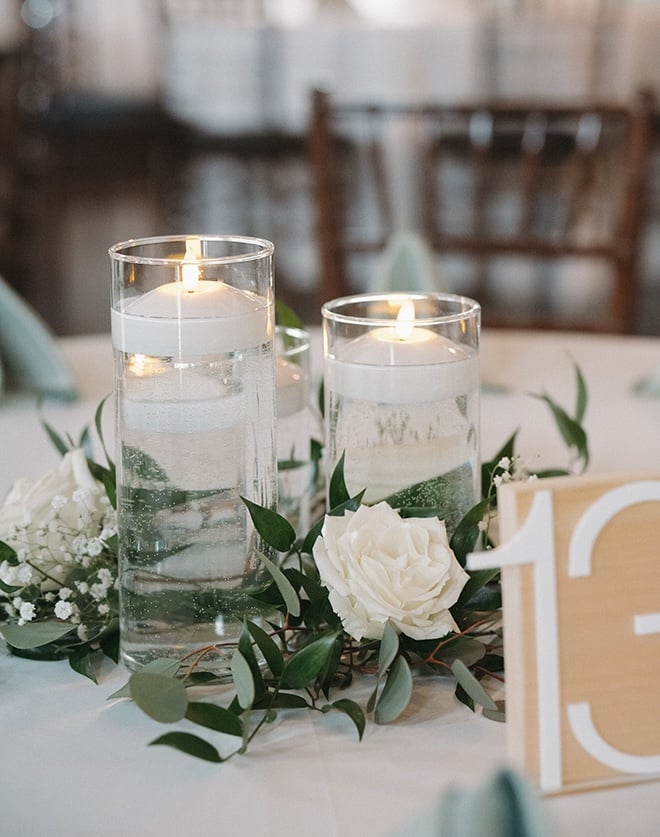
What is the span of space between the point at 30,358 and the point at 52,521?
52 cm

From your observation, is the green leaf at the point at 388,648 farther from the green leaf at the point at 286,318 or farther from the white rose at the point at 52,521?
the green leaf at the point at 286,318

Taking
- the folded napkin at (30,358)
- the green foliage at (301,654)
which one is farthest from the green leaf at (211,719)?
the folded napkin at (30,358)

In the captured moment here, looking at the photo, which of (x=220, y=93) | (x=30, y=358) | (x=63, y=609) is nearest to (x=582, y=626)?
(x=63, y=609)

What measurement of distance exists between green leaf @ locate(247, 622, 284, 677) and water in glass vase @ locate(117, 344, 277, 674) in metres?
0.03

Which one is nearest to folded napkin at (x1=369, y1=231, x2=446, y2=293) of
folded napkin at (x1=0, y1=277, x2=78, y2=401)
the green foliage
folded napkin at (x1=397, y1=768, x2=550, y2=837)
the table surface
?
folded napkin at (x1=0, y1=277, x2=78, y2=401)

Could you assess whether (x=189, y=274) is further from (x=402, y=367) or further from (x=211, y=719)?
(x=211, y=719)

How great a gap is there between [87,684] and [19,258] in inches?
148

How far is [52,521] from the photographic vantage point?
0.67m

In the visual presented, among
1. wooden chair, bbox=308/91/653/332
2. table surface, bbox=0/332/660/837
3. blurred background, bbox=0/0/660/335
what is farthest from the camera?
blurred background, bbox=0/0/660/335

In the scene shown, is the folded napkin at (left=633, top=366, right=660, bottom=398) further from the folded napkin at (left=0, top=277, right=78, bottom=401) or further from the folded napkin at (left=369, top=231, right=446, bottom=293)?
the folded napkin at (left=0, top=277, right=78, bottom=401)

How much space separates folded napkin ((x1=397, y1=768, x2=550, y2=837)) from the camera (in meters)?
0.38

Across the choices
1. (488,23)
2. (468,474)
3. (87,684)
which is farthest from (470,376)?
(488,23)

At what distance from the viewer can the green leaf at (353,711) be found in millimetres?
540

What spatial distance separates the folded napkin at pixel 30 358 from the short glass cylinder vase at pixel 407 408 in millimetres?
575
